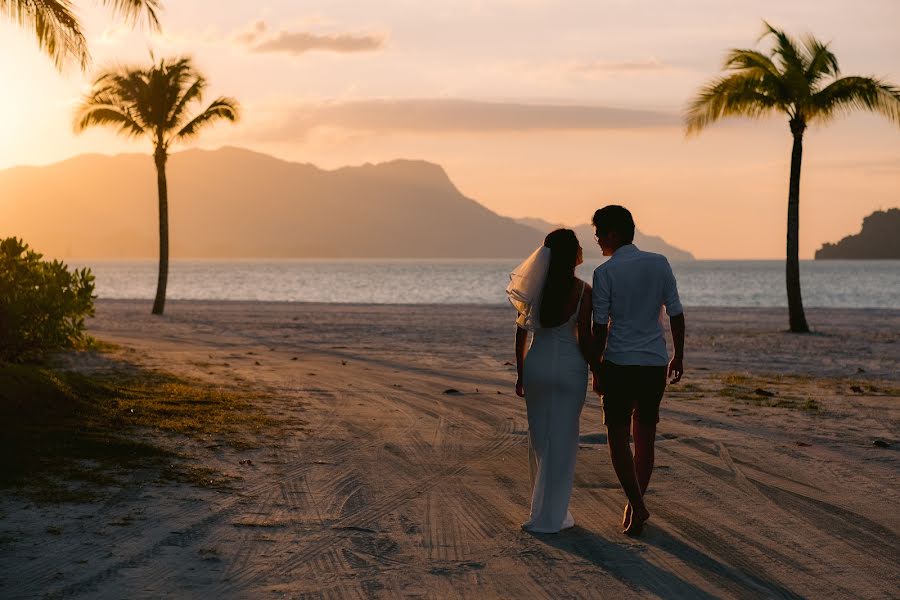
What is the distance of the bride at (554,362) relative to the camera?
6.24 m

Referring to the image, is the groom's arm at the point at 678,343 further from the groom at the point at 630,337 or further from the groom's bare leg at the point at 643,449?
the groom's bare leg at the point at 643,449

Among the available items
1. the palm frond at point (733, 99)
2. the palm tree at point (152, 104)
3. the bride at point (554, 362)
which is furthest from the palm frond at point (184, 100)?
the bride at point (554, 362)

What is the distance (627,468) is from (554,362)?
811 millimetres

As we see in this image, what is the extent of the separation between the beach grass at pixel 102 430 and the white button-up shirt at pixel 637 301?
338 centimetres

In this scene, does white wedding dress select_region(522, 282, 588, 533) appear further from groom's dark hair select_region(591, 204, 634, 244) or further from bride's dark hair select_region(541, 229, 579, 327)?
groom's dark hair select_region(591, 204, 634, 244)

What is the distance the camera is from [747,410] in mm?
11898

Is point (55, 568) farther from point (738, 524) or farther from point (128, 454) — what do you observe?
point (738, 524)

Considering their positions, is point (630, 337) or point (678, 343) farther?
point (678, 343)

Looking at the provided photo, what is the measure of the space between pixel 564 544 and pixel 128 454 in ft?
13.9

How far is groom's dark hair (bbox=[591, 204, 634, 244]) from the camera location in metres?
6.22

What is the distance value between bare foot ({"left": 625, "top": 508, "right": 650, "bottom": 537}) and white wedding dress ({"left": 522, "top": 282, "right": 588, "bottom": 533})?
41cm

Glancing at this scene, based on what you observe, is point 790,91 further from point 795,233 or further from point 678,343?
point 678,343

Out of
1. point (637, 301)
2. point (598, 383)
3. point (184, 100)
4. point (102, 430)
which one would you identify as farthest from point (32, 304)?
point (184, 100)

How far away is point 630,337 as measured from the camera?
6086mm
